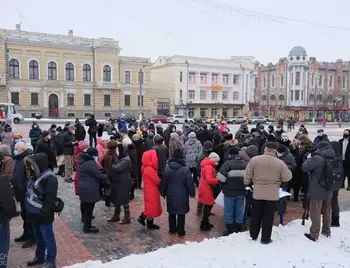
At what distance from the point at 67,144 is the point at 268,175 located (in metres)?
7.16


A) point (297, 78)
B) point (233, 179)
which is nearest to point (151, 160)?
point (233, 179)

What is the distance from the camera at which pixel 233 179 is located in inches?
247

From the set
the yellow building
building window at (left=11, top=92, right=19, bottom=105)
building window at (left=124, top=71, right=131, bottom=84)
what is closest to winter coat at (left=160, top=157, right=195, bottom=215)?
the yellow building

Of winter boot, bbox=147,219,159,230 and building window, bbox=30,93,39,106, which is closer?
winter boot, bbox=147,219,159,230

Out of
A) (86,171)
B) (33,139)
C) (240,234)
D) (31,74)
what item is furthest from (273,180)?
(31,74)

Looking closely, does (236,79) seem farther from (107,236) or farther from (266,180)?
(266,180)

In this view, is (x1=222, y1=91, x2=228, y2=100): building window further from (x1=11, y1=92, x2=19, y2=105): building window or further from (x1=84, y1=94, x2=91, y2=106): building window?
(x1=11, y1=92, x2=19, y2=105): building window

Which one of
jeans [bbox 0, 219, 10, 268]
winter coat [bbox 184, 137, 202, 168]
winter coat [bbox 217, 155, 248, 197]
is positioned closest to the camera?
jeans [bbox 0, 219, 10, 268]

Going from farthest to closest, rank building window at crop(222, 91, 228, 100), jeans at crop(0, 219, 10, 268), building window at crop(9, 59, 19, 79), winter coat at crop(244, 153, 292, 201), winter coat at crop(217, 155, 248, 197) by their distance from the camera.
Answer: building window at crop(222, 91, 228, 100) → building window at crop(9, 59, 19, 79) → winter coat at crop(217, 155, 248, 197) → winter coat at crop(244, 153, 292, 201) → jeans at crop(0, 219, 10, 268)

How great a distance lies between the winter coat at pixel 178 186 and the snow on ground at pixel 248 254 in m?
0.76

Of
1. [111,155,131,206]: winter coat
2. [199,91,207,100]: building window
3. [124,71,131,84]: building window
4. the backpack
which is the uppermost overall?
[124,71,131,84]: building window

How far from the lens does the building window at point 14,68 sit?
46125 millimetres

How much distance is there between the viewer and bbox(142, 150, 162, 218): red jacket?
6723mm

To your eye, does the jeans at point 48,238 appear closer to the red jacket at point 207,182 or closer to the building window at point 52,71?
the red jacket at point 207,182
